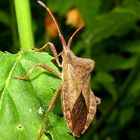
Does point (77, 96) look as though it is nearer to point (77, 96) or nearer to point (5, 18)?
point (77, 96)

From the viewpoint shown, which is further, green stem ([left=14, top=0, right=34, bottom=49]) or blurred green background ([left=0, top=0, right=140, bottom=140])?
blurred green background ([left=0, top=0, right=140, bottom=140])

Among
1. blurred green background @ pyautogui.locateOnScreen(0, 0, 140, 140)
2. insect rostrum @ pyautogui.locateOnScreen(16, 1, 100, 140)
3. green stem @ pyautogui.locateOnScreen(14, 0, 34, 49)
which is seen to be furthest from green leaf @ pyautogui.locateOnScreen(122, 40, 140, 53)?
green stem @ pyautogui.locateOnScreen(14, 0, 34, 49)

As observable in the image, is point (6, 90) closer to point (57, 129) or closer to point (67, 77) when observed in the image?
point (57, 129)

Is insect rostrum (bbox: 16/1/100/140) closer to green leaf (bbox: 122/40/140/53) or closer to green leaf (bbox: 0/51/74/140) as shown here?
green leaf (bbox: 0/51/74/140)

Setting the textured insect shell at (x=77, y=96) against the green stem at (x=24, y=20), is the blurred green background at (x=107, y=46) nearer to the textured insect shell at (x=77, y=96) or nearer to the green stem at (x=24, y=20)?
the textured insect shell at (x=77, y=96)

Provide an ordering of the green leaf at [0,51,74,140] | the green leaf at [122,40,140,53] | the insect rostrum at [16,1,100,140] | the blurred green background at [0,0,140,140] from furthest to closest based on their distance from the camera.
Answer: the green leaf at [122,40,140,53]
the blurred green background at [0,0,140,140]
the insect rostrum at [16,1,100,140]
the green leaf at [0,51,74,140]

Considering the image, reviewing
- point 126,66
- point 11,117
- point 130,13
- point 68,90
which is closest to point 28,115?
point 11,117

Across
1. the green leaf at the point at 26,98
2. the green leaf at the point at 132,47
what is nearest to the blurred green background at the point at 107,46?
the green leaf at the point at 132,47
